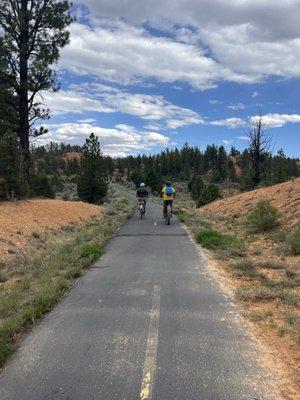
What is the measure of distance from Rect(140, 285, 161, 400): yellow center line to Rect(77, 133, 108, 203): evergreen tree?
37.6 metres

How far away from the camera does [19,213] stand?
795 inches

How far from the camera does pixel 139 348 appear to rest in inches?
220

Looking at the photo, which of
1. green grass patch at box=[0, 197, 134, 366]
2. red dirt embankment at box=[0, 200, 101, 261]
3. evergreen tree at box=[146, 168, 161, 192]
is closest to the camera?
green grass patch at box=[0, 197, 134, 366]

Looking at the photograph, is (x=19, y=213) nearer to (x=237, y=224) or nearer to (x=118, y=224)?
(x=118, y=224)

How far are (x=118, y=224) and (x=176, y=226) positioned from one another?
2893 millimetres

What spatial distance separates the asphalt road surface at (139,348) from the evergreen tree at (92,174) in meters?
35.8

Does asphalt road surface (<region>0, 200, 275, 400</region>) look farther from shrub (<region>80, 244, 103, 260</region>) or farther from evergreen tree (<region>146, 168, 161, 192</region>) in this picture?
evergreen tree (<region>146, 168, 161, 192</region>)

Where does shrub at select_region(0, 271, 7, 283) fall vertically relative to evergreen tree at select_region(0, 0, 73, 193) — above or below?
below

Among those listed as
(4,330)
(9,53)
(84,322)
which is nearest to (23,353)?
(4,330)

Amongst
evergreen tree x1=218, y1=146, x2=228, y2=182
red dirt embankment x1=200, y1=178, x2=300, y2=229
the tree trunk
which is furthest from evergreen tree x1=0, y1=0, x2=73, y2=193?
evergreen tree x1=218, y1=146, x2=228, y2=182

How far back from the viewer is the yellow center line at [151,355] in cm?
449

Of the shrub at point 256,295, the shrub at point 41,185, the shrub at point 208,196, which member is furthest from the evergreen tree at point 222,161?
the shrub at point 256,295

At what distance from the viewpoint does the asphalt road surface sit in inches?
179

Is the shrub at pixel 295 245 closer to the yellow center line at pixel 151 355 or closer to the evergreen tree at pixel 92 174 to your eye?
the yellow center line at pixel 151 355
